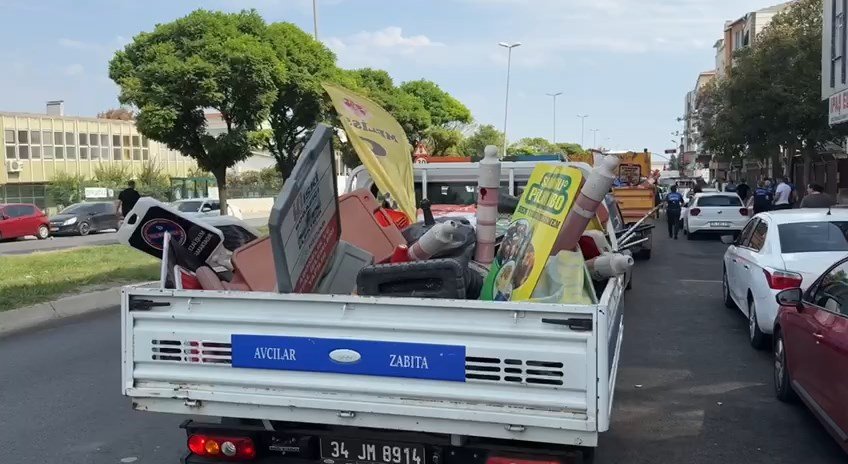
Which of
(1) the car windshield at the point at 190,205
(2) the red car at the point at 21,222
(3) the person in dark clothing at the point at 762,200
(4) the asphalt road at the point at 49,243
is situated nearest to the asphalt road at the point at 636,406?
(3) the person in dark clothing at the point at 762,200

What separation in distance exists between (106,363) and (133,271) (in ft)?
24.2

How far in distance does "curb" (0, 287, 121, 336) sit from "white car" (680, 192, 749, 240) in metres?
17.4

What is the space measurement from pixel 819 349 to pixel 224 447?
12.9 feet

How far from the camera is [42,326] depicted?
1075 centimetres

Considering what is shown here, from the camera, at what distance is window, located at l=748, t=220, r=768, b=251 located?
29.8ft

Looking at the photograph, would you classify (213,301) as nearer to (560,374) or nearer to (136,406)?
(136,406)

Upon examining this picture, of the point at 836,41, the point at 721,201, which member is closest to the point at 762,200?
the point at 721,201

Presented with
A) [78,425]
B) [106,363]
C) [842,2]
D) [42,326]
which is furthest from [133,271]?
[842,2]

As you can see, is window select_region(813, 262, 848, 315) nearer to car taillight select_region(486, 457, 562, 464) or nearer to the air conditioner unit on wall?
car taillight select_region(486, 457, 562, 464)

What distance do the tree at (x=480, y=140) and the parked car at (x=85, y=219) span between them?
101 feet

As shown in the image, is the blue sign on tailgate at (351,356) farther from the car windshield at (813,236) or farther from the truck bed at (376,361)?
the car windshield at (813,236)

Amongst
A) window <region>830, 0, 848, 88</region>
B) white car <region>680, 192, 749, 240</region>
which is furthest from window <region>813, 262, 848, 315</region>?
white car <region>680, 192, 749, 240</region>

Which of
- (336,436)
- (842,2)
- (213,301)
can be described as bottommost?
(336,436)

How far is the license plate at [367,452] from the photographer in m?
3.66
